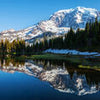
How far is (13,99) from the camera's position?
49.9 feet

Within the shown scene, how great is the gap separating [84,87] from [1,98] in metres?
10.9

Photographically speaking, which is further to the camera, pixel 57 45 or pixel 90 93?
pixel 57 45

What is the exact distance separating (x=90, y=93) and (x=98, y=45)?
2718 inches

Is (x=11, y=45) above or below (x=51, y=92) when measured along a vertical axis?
above

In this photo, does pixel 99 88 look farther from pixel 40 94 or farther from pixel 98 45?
pixel 98 45

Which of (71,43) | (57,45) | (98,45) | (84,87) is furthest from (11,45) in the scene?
(84,87)

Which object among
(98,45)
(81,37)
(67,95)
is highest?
(81,37)

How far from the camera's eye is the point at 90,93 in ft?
55.4

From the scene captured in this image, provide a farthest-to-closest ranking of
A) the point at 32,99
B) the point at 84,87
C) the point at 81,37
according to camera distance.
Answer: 1. the point at 81,37
2. the point at 84,87
3. the point at 32,99

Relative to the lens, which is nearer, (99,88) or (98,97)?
(98,97)

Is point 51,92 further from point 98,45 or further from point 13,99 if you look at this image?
point 98,45

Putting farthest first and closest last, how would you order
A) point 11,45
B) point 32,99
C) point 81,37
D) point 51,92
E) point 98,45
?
1. point 11,45
2. point 81,37
3. point 98,45
4. point 51,92
5. point 32,99

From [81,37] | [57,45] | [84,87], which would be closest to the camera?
[84,87]

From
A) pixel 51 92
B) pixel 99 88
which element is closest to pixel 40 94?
pixel 51 92
